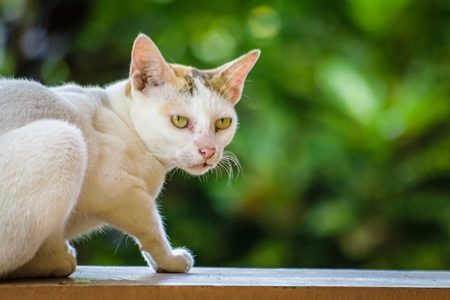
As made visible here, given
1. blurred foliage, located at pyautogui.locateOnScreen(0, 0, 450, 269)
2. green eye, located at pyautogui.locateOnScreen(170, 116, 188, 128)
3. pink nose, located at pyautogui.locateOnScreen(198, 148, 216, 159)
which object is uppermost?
green eye, located at pyautogui.locateOnScreen(170, 116, 188, 128)

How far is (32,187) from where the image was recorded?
1.29 meters

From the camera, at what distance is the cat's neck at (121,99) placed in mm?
1681

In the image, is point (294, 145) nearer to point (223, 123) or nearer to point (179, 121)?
point (223, 123)

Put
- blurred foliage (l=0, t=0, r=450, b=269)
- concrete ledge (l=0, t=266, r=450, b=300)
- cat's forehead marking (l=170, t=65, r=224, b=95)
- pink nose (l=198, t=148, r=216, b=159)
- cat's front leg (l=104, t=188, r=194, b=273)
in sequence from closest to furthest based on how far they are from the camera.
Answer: concrete ledge (l=0, t=266, r=450, b=300), cat's front leg (l=104, t=188, r=194, b=273), pink nose (l=198, t=148, r=216, b=159), cat's forehead marking (l=170, t=65, r=224, b=95), blurred foliage (l=0, t=0, r=450, b=269)

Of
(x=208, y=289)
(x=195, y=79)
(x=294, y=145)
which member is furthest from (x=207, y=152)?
(x=294, y=145)

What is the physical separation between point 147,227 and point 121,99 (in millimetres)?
373

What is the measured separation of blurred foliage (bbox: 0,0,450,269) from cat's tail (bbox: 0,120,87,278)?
137 cm

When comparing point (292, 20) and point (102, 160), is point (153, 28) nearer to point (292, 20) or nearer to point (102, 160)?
point (292, 20)

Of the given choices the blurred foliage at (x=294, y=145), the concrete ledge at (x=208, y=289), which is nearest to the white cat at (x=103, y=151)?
the concrete ledge at (x=208, y=289)

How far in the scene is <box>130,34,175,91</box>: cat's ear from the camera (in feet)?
5.39

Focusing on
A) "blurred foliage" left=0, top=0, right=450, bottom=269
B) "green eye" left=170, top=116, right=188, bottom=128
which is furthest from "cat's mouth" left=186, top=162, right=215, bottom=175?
"blurred foliage" left=0, top=0, right=450, bottom=269

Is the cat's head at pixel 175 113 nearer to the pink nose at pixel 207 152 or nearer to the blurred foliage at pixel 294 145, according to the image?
the pink nose at pixel 207 152

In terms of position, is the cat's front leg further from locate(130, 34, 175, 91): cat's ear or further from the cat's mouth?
locate(130, 34, 175, 91): cat's ear

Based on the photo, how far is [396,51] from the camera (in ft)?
9.75
